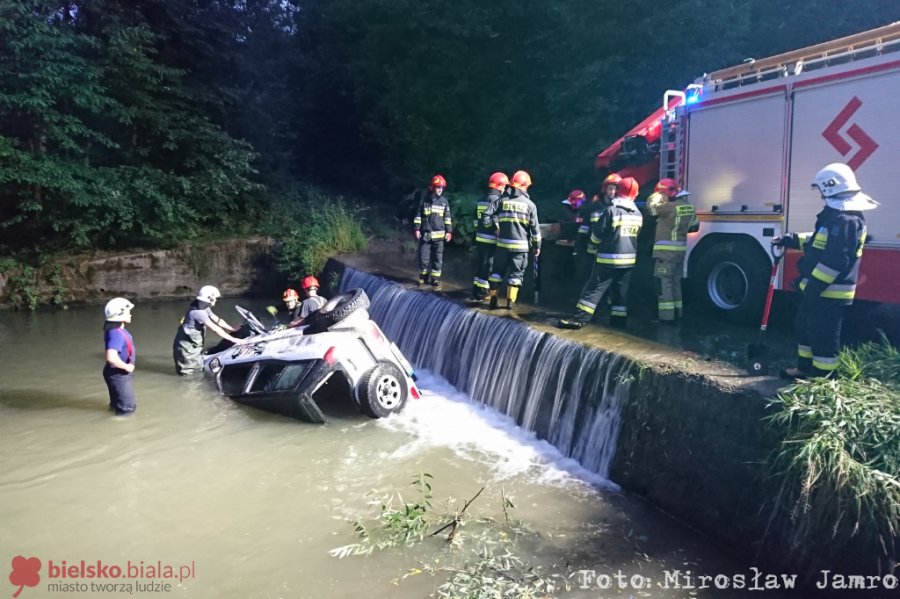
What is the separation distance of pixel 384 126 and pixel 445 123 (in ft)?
8.12

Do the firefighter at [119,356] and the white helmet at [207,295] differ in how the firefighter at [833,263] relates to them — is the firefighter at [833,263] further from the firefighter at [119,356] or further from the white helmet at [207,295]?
the white helmet at [207,295]

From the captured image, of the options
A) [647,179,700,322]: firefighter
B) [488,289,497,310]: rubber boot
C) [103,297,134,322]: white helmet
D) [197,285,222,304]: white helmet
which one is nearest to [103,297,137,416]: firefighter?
[103,297,134,322]: white helmet

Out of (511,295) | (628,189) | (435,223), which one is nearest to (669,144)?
(628,189)

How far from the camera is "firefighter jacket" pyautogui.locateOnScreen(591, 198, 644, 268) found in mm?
6895

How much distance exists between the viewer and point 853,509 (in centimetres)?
348

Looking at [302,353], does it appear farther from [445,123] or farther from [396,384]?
[445,123]

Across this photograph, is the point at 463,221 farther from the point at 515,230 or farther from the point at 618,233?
the point at 618,233

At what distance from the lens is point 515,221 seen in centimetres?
774

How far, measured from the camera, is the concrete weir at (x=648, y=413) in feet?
13.7

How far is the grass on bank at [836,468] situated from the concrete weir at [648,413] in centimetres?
8

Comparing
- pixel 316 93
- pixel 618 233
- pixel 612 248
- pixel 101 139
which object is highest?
pixel 316 93

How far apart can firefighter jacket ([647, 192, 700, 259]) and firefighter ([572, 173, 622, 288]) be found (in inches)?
23.8

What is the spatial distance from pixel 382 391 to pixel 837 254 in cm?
437

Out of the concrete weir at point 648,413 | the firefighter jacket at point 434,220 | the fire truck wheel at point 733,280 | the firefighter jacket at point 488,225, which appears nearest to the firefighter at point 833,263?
the concrete weir at point 648,413
